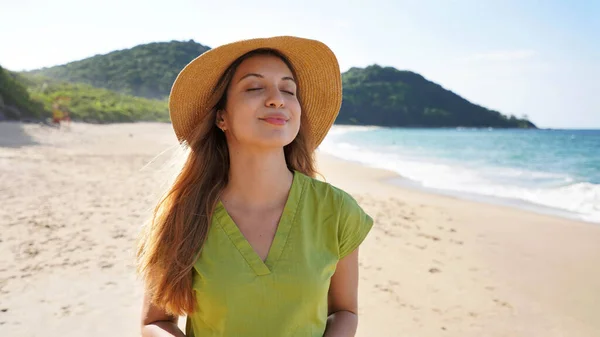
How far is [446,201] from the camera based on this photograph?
364 inches

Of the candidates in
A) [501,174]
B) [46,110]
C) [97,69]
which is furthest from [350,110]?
[501,174]

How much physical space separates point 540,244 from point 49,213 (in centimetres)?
615

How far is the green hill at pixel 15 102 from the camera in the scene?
22.0m

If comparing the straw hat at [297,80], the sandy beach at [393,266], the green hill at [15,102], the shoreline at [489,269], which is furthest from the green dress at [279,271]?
the green hill at [15,102]

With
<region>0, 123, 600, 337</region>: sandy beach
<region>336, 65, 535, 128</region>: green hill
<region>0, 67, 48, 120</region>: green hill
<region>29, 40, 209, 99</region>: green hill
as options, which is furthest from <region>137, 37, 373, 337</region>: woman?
<region>336, 65, 535, 128</region>: green hill

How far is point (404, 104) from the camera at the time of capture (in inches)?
4171

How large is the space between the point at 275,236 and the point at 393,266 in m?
3.77

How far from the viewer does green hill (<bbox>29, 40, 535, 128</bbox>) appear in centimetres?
7769

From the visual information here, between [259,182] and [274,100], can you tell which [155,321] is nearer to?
[259,182]

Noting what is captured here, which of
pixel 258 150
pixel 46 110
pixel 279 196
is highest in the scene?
pixel 258 150

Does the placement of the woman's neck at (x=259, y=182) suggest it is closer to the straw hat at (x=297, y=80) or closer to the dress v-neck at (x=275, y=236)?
the dress v-neck at (x=275, y=236)

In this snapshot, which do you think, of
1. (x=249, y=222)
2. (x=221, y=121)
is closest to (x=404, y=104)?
(x=221, y=121)

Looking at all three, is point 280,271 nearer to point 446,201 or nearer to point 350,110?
point 446,201

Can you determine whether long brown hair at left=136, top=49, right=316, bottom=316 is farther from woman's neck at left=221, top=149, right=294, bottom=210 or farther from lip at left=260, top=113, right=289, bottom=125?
lip at left=260, top=113, right=289, bottom=125
